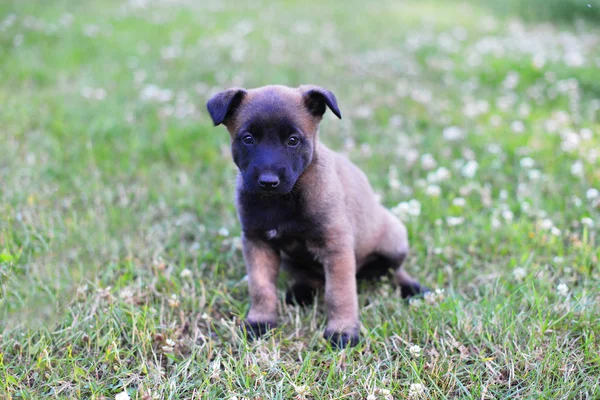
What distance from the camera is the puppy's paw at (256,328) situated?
11.4ft

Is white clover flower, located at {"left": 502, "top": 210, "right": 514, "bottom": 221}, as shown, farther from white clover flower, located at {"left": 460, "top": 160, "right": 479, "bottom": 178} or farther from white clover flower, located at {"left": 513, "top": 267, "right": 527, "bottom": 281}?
white clover flower, located at {"left": 513, "top": 267, "right": 527, "bottom": 281}

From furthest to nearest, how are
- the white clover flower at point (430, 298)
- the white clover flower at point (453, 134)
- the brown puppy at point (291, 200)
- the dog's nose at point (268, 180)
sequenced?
1. the white clover flower at point (453, 134)
2. the white clover flower at point (430, 298)
3. the brown puppy at point (291, 200)
4. the dog's nose at point (268, 180)

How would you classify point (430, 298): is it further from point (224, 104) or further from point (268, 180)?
point (224, 104)

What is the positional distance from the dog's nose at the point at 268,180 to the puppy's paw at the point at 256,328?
0.92 m

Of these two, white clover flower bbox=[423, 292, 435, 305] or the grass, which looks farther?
white clover flower bbox=[423, 292, 435, 305]

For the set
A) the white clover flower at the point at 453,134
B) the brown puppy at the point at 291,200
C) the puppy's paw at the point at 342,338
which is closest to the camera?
the brown puppy at the point at 291,200

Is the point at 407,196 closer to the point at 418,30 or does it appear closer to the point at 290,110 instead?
the point at 290,110

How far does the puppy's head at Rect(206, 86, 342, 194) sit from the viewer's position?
10.3 ft

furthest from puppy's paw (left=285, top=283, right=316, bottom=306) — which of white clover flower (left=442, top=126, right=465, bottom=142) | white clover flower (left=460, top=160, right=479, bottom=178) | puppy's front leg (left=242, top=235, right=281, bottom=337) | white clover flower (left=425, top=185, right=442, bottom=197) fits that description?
white clover flower (left=442, top=126, right=465, bottom=142)

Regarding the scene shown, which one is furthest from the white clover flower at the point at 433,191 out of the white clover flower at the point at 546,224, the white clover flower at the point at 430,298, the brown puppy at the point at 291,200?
the white clover flower at the point at 430,298

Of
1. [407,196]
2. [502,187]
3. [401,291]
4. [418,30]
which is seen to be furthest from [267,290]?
[418,30]

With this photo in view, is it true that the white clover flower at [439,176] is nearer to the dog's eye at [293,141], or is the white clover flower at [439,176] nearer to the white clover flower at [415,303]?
the white clover flower at [415,303]

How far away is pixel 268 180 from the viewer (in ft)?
10.0

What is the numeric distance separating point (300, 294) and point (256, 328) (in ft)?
1.67
